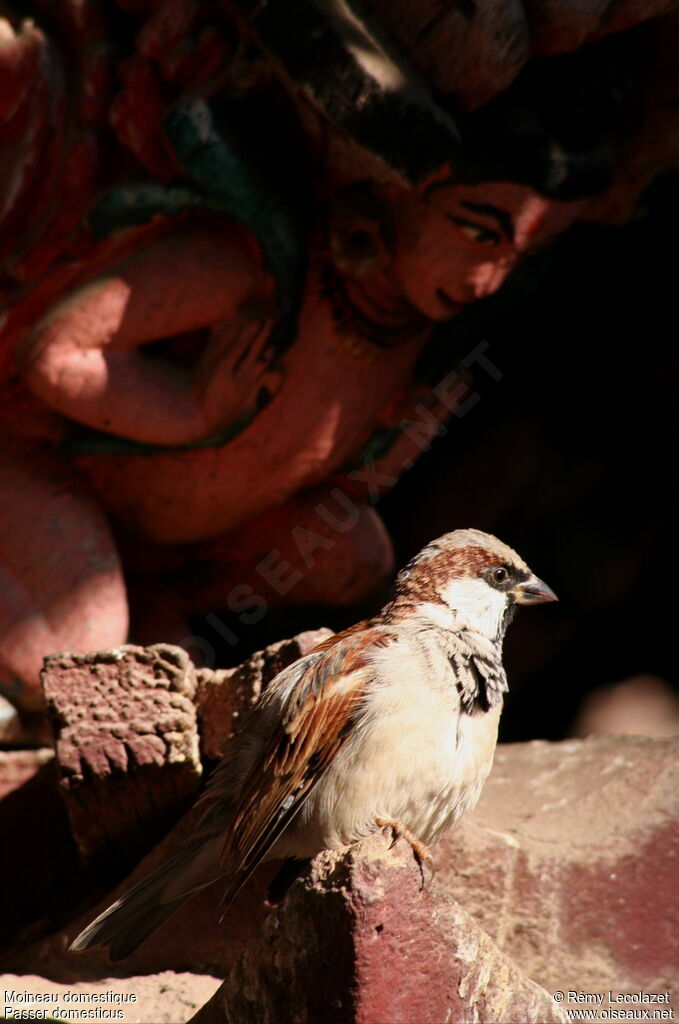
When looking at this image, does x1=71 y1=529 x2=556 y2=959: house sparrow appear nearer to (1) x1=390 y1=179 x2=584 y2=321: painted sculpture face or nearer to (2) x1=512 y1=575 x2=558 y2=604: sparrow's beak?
(2) x1=512 y1=575 x2=558 y2=604: sparrow's beak

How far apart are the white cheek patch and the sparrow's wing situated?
0.18 m

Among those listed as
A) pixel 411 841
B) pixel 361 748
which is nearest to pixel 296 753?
pixel 361 748

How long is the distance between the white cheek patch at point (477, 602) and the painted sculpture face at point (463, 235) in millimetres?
956

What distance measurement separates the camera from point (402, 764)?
1.87 m

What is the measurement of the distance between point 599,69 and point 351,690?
171cm

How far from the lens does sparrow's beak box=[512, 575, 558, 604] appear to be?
2217 millimetres

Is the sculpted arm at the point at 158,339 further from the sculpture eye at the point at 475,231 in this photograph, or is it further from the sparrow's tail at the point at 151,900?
the sparrow's tail at the point at 151,900

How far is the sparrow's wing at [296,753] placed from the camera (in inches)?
74.9

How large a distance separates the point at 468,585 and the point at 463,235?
1003mm

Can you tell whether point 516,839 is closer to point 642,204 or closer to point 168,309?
point 168,309

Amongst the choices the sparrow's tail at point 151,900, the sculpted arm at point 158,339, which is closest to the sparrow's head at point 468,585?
the sparrow's tail at point 151,900

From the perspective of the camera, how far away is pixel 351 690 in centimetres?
193

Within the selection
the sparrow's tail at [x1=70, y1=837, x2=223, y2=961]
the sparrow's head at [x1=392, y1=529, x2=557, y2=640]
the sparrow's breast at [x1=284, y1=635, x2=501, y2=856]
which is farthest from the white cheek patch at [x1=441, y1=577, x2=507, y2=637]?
the sparrow's tail at [x1=70, y1=837, x2=223, y2=961]

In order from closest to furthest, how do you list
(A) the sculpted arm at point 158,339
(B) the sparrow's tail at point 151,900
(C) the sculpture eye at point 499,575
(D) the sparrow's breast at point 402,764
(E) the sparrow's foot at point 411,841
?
(E) the sparrow's foot at point 411,841
(D) the sparrow's breast at point 402,764
(B) the sparrow's tail at point 151,900
(C) the sculpture eye at point 499,575
(A) the sculpted arm at point 158,339
